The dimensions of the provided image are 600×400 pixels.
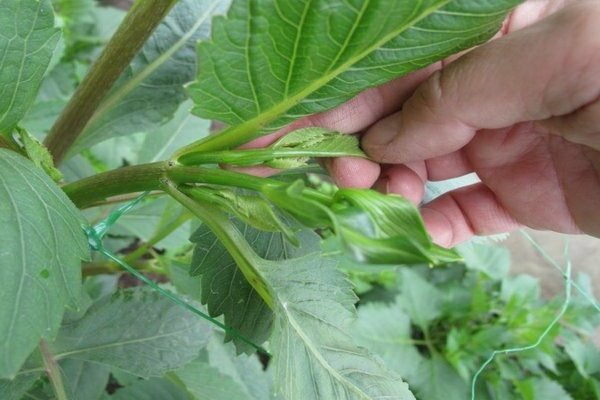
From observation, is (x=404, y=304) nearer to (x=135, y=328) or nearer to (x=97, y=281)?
(x=97, y=281)

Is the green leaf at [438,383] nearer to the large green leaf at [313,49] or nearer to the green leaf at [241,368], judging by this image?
the green leaf at [241,368]

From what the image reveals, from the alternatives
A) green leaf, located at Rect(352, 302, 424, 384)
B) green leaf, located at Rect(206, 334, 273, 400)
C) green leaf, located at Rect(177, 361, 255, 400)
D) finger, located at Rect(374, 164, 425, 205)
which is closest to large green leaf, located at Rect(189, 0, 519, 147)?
finger, located at Rect(374, 164, 425, 205)

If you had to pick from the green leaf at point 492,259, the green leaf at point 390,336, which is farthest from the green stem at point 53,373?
the green leaf at point 492,259

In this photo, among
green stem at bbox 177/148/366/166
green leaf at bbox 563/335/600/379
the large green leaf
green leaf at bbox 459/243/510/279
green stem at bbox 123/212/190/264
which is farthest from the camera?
green leaf at bbox 459/243/510/279

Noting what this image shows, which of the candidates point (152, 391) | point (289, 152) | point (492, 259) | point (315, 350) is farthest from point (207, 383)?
point (492, 259)

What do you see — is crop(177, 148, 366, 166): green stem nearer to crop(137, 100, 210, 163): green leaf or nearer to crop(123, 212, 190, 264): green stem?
crop(123, 212, 190, 264): green stem

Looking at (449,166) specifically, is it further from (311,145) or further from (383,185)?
(311,145)

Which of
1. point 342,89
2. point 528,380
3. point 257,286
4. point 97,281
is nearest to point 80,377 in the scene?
point 97,281
